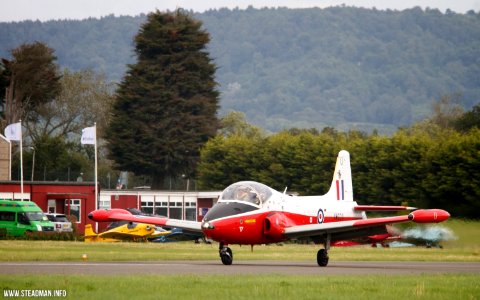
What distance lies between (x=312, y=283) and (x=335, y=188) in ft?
47.8

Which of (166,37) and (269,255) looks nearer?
(269,255)

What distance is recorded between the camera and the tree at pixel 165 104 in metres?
125

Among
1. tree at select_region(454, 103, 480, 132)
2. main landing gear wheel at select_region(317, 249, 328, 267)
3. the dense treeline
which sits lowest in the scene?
main landing gear wheel at select_region(317, 249, 328, 267)

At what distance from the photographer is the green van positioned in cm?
6400

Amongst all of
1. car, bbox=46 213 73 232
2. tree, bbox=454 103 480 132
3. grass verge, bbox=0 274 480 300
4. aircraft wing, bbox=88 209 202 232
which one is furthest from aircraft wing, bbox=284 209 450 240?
tree, bbox=454 103 480 132

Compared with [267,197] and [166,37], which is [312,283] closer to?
[267,197]

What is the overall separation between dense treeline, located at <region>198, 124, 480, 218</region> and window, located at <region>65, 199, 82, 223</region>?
17455 mm

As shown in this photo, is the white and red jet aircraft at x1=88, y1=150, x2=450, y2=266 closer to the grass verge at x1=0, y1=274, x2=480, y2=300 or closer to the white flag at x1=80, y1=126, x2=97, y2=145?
the grass verge at x1=0, y1=274, x2=480, y2=300

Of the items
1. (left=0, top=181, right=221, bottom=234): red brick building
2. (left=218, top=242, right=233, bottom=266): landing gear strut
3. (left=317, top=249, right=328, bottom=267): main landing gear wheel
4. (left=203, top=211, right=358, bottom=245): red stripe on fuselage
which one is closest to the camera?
(left=203, top=211, right=358, bottom=245): red stripe on fuselage

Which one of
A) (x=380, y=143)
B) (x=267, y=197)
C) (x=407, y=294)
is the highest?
(x=380, y=143)

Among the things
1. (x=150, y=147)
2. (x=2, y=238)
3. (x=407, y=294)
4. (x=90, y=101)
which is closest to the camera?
(x=407, y=294)

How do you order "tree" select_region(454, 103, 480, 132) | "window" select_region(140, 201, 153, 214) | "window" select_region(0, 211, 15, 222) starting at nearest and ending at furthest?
"window" select_region(0, 211, 15, 222) → "window" select_region(140, 201, 153, 214) → "tree" select_region(454, 103, 480, 132)

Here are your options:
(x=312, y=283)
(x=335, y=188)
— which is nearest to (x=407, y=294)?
(x=312, y=283)

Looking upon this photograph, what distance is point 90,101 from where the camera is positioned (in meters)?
183
